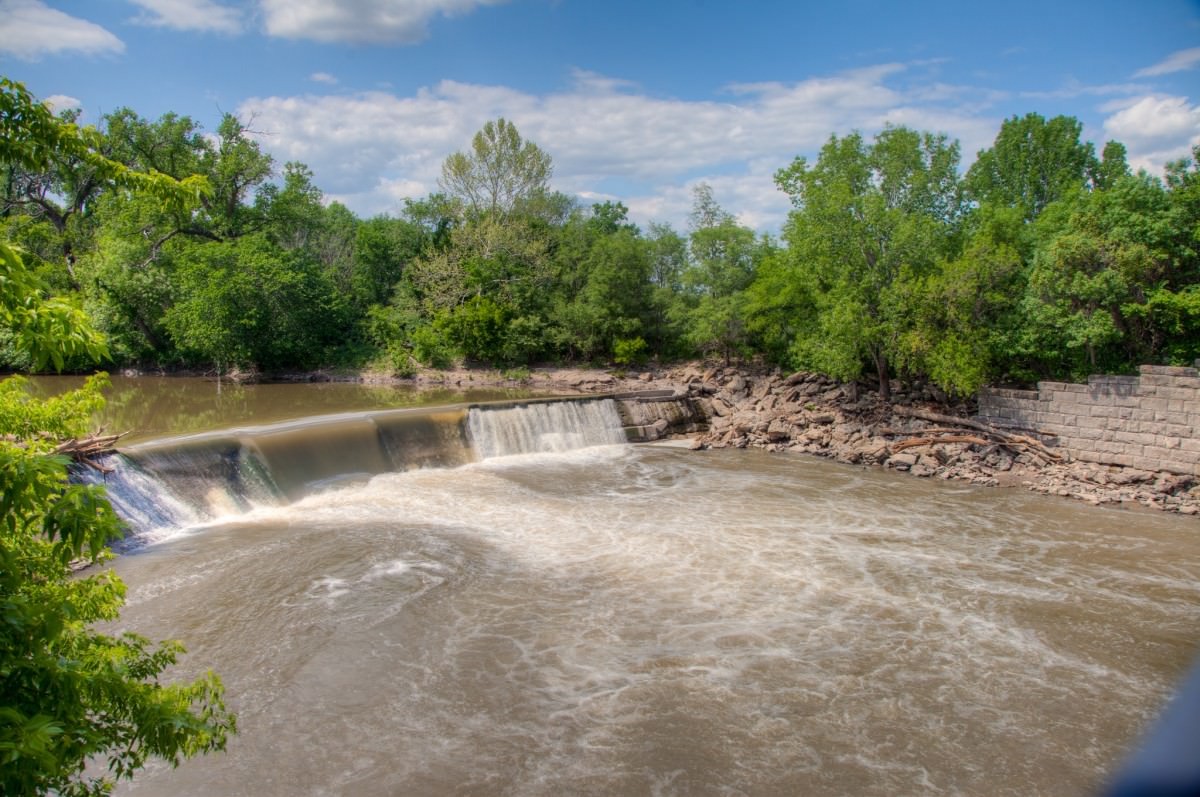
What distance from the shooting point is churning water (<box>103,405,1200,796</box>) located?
7113mm

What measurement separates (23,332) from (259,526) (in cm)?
1088

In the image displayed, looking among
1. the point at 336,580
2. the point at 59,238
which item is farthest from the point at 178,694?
the point at 59,238

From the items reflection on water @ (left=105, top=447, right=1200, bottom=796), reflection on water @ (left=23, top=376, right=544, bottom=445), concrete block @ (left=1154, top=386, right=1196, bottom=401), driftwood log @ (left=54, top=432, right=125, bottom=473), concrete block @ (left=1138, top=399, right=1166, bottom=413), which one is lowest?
reflection on water @ (left=105, top=447, right=1200, bottom=796)

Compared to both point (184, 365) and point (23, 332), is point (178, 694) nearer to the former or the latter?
point (23, 332)

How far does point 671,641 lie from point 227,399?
68.0 feet

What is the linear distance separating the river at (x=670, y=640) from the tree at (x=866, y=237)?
683 cm

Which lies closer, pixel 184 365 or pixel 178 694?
pixel 178 694

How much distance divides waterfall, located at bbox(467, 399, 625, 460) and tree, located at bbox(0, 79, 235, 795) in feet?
48.5

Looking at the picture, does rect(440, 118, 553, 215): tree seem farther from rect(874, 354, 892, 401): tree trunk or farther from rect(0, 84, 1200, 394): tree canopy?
rect(874, 354, 892, 401): tree trunk

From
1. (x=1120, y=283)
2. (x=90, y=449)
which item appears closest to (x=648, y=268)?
(x=1120, y=283)

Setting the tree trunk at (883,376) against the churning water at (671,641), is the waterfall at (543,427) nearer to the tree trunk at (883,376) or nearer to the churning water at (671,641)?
the churning water at (671,641)

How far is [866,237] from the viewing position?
20.8 meters

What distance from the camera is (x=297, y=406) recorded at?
76.6 ft

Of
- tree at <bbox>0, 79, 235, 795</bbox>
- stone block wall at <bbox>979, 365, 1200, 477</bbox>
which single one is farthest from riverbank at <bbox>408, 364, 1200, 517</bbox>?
tree at <bbox>0, 79, 235, 795</bbox>
